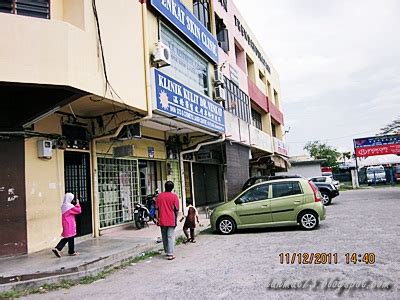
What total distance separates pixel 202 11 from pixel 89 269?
12.0 m

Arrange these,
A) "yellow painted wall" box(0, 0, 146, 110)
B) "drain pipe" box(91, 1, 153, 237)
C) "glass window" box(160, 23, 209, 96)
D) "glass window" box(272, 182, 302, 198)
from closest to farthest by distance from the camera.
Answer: "yellow painted wall" box(0, 0, 146, 110)
"drain pipe" box(91, 1, 153, 237)
"glass window" box(272, 182, 302, 198)
"glass window" box(160, 23, 209, 96)

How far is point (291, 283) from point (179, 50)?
9.18m

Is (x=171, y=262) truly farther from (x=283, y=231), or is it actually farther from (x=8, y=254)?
(x=283, y=231)

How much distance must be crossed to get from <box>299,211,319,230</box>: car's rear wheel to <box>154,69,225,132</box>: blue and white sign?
4.51 m

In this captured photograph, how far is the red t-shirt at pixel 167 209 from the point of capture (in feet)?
25.8

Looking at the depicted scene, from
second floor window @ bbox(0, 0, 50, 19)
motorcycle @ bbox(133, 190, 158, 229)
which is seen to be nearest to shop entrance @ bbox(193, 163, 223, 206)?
motorcycle @ bbox(133, 190, 158, 229)

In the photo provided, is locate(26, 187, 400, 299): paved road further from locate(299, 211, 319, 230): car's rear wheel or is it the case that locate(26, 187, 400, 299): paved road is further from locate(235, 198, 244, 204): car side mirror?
locate(235, 198, 244, 204): car side mirror

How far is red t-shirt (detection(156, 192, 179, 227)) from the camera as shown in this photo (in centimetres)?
786

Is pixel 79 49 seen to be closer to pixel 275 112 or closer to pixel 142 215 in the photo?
pixel 142 215

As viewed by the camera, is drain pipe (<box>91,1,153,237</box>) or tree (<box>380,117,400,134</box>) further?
tree (<box>380,117,400,134</box>)

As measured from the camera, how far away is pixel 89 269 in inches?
265

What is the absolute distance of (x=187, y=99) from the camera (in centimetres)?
1175

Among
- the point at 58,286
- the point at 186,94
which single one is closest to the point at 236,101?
the point at 186,94

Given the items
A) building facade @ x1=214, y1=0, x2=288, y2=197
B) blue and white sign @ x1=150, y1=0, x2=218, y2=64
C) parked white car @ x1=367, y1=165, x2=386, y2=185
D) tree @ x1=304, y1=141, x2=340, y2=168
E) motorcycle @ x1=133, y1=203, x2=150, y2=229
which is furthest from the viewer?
tree @ x1=304, y1=141, x2=340, y2=168
